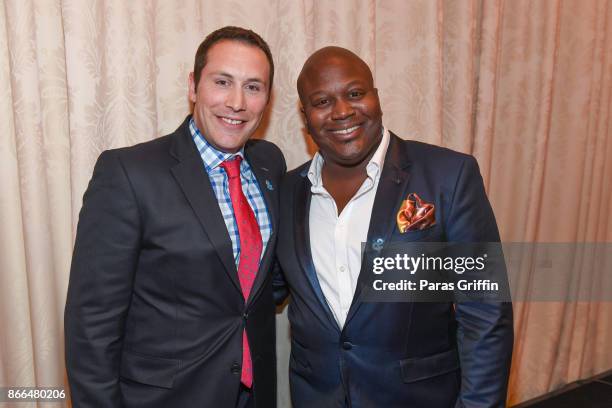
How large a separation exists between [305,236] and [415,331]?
1.42ft

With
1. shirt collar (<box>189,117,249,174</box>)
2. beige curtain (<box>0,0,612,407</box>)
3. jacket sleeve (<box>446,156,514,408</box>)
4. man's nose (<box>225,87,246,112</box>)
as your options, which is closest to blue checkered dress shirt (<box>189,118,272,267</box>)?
shirt collar (<box>189,117,249,174</box>)

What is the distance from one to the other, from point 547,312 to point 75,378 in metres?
2.60

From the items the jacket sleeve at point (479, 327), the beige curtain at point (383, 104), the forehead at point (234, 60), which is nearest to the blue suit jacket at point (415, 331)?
the jacket sleeve at point (479, 327)

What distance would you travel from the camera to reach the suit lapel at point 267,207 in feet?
5.45

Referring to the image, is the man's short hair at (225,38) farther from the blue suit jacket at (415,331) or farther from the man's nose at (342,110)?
the blue suit jacket at (415,331)

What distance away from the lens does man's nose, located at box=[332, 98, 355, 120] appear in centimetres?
166

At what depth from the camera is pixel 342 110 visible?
1.66m

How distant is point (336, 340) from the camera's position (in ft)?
5.33

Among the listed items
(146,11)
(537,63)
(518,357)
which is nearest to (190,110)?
(146,11)

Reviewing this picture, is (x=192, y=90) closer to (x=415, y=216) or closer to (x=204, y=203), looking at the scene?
(x=204, y=203)

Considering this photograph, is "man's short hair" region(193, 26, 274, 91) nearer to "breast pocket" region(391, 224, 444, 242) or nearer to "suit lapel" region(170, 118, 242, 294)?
"suit lapel" region(170, 118, 242, 294)

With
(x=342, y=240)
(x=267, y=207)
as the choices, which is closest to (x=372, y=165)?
(x=342, y=240)

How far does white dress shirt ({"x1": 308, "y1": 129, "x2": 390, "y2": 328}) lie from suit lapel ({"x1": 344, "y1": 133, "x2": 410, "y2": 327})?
4 centimetres

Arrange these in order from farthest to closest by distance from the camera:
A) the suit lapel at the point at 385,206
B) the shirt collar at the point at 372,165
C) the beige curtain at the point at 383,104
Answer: the beige curtain at the point at 383,104 < the shirt collar at the point at 372,165 < the suit lapel at the point at 385,206
